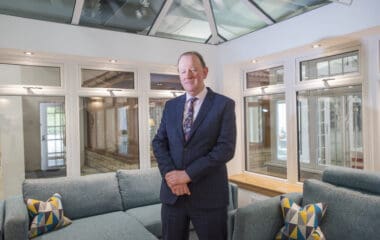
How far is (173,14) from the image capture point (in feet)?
11.4

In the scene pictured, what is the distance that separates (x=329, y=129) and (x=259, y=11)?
1522 mm

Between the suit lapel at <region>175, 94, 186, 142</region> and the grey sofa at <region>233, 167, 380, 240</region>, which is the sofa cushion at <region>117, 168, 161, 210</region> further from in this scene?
the suit lapel at <region>175, 94, 186, 142</region>

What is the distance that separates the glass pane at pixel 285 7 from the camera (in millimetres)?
2874

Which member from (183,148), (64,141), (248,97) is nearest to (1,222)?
(64,141)

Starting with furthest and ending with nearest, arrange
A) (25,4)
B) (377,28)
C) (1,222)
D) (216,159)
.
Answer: (25,4) → (377,28) → (1,222) → (216,159)

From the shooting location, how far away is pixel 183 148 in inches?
56.1

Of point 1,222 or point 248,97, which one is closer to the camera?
point 1,222

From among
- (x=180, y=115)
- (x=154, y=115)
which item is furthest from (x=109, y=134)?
(x=180, y=115)

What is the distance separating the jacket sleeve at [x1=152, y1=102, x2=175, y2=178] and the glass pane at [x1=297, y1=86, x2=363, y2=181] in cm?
221

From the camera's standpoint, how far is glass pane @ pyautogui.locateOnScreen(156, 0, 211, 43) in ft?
11.2

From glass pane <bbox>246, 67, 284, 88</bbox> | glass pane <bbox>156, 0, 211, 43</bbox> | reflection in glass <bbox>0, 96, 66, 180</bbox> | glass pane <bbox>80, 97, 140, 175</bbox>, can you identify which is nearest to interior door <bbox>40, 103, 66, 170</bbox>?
reflection in glass <bbox>0, 96, 66, 180</bbox>

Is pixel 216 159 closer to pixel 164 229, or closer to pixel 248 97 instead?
pixel 164 229

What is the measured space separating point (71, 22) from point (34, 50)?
0.49m

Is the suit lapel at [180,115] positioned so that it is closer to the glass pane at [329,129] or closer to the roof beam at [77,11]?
the roof beam at [77,11]
